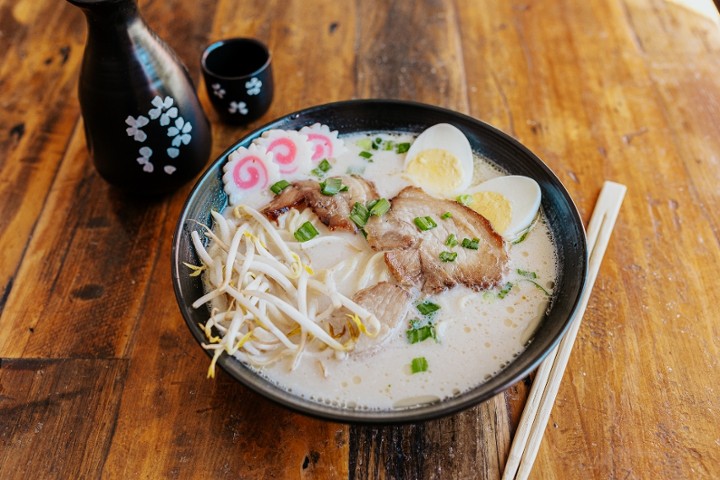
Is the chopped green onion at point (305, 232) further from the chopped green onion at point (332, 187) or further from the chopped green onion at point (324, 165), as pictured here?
the chopped green onion at point (324, 165)

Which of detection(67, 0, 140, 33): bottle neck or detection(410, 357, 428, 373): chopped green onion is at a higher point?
detection(67, 0, 140, 33): bottle neck

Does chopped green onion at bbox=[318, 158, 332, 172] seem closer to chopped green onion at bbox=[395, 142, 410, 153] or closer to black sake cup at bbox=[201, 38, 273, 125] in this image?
chopped green onion at bbox=[395, 142, 410, 153]

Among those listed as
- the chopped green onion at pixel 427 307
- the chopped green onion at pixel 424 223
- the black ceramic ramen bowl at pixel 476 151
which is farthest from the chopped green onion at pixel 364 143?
the chopped green onion at pixel 427 307

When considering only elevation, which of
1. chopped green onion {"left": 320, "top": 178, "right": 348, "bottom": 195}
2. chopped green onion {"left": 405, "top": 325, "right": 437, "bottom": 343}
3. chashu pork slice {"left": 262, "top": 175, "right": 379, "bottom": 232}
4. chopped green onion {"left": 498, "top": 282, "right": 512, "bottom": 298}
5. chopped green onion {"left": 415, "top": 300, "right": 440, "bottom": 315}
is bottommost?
chopped green onion {"left": 405, "top": 325, "right": 437, "bottom": 343}

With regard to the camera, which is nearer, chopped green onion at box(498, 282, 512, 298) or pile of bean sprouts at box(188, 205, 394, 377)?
pile of bean sprouts at box(188, 205, 394, 377)

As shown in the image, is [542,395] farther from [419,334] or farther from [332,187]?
[332,187]

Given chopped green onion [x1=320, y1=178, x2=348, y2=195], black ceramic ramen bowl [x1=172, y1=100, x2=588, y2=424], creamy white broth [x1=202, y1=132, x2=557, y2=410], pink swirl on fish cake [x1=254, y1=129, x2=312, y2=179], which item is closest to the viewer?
black ceramic ramen bowl [x1=172, y1=100, x2=588, y2=424]

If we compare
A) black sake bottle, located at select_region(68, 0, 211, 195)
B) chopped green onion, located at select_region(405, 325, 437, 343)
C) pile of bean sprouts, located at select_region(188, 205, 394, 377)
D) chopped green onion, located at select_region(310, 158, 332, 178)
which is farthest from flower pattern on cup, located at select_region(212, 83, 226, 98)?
chopped green onion, located at select_region(405, 325, 437, 343)
